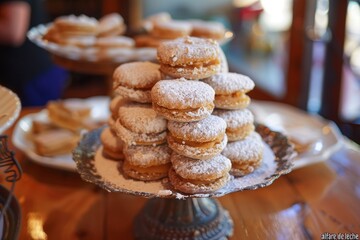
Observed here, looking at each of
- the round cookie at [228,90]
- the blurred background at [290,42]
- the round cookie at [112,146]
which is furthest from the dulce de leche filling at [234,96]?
the blurred background at [290,42]

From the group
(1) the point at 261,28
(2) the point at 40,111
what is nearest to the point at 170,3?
(1) the point at 261,28

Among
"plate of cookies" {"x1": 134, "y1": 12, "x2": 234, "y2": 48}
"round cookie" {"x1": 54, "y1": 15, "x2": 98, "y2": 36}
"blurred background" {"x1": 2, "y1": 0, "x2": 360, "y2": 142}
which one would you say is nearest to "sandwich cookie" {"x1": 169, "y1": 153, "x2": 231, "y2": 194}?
"plate of cookies" {"x1": 134, "y1": 12, "x2": 234, "y2": 48}

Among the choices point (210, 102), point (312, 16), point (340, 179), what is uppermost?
point (210, 102)

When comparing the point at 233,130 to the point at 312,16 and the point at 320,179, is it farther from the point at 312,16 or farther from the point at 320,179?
the point at 312,16

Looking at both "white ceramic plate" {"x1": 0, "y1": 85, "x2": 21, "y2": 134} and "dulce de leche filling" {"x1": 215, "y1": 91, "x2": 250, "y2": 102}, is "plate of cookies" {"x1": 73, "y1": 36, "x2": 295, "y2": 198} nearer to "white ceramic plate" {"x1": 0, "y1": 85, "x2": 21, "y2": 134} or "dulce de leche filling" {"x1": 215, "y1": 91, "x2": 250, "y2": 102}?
"dulce de leche filling" {"x1": 215, "y1": 91, "x2": 250, "y2": 102}

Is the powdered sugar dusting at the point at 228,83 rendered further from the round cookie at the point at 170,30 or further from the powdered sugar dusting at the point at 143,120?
the round cookie at the point at 170,30
